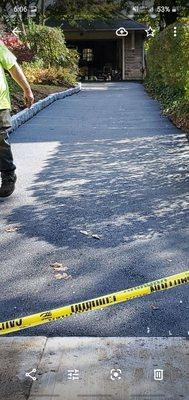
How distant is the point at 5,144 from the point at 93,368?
3.39 m

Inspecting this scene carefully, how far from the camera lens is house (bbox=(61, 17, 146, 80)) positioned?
36344mm

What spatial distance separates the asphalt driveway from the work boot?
95 mm

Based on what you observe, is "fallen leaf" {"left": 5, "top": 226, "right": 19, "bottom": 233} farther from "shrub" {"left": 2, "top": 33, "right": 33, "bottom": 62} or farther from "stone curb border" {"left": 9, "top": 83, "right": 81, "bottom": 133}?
"shrub" {"left": 2, "top": 33, "right": 33, "bottom": 62}

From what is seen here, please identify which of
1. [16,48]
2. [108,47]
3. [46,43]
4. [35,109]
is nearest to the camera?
[35,109]

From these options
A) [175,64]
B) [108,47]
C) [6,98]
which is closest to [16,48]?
[175,64]

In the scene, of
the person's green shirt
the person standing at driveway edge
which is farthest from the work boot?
the person's green shirt

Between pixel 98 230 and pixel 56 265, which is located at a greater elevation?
pixel 56 265

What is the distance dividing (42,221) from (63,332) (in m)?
2.28

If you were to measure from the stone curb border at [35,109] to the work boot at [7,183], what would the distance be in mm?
2710

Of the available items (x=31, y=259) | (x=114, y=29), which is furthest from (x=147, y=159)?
(x=114, y=29)

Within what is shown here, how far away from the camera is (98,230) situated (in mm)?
5105

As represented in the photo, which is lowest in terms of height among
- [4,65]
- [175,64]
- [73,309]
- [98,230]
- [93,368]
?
[175,64]

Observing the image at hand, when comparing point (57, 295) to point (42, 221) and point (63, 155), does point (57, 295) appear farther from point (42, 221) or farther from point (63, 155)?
point (63, 155)

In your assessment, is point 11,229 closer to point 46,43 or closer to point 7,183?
point 7,183
